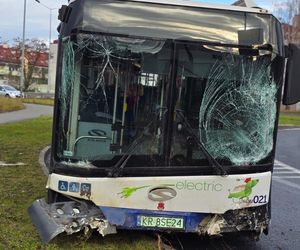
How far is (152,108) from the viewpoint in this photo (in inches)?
233

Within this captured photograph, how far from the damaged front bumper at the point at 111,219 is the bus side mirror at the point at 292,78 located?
1261 millimetres

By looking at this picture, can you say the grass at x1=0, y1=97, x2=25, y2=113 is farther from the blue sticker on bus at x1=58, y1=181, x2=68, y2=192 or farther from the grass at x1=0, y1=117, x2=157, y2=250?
the blue sticker on bus at x1=58, y1=181, x2=68, y2=192

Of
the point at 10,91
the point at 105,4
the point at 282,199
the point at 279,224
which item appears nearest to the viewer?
the point at 105,4

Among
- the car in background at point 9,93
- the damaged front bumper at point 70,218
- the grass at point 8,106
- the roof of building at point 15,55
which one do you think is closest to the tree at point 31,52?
the roof of building at point 15,55

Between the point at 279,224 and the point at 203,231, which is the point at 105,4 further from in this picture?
the point at 279,224

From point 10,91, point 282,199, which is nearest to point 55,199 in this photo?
point 282,199

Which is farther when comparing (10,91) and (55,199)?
(10,91)

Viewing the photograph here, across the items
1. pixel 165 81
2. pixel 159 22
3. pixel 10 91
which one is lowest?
pixel 10 91

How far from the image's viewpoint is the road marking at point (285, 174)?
12.9 metres

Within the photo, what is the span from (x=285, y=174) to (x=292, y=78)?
8984 millimetres

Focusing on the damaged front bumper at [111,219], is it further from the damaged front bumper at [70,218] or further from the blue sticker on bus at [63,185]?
the blue sticker on bus at [63,185]

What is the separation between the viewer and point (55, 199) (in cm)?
614

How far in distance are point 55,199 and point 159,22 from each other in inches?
87.4

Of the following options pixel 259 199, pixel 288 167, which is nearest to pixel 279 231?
pixel 259 199
